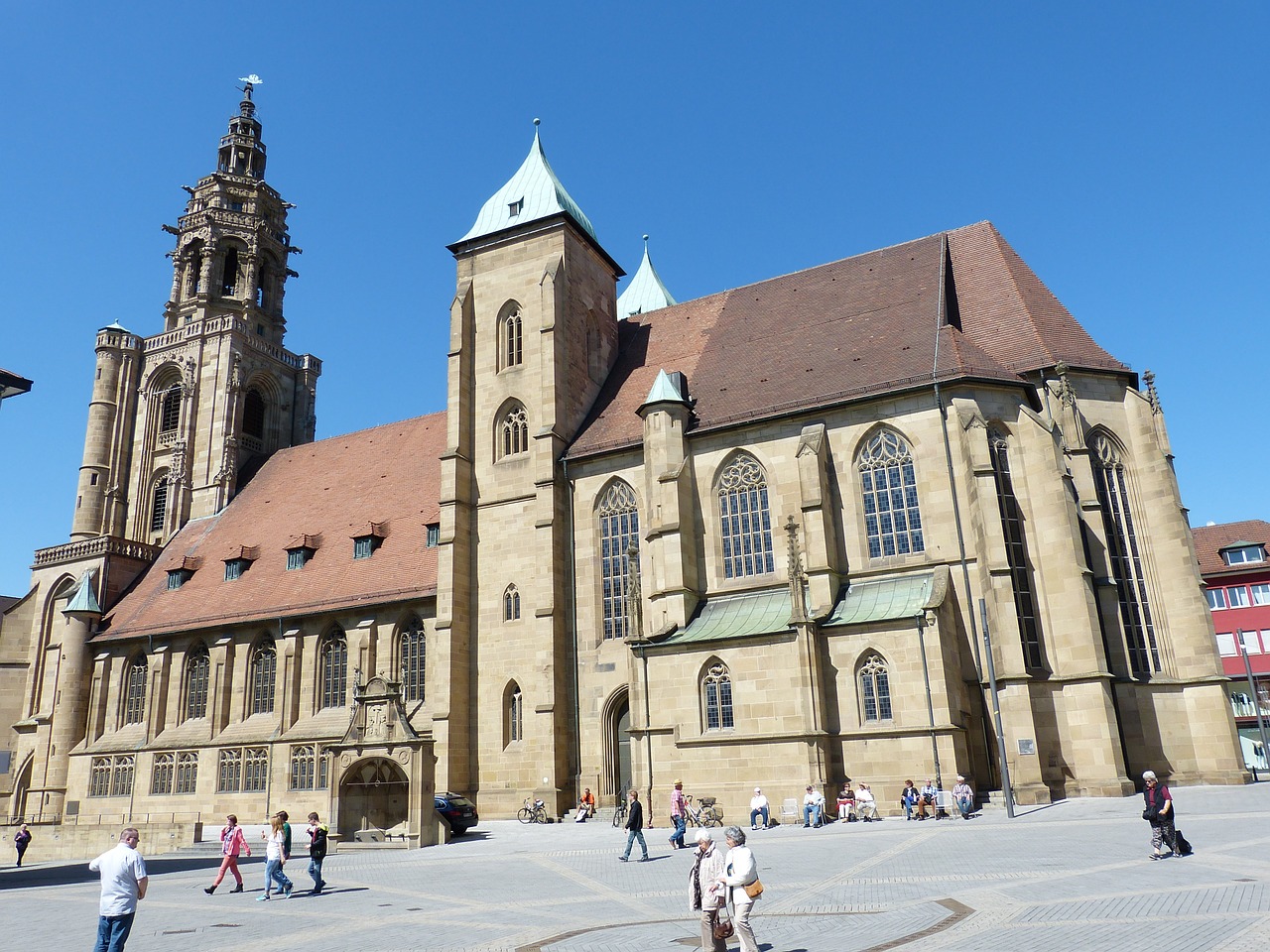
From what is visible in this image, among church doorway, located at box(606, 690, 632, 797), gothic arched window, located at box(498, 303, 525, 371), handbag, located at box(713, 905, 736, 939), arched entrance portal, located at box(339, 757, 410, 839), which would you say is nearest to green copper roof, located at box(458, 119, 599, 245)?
gothic arched window, located at box(498, 303, 525, 371)

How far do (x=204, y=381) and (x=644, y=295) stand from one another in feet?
75.4

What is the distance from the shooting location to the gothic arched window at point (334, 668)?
39656 mm

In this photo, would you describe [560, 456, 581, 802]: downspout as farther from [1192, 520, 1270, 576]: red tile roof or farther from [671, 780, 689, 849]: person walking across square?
[1192, 520, 1270, 576]: red tile roof

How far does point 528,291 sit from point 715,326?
7.25 meters

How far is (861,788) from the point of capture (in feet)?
85.8

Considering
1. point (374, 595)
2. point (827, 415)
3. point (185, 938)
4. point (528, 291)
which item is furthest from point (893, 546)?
point (185, 938)

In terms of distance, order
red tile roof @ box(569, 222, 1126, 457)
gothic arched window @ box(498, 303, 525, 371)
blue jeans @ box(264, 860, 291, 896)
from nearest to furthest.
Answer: blue jeans @ box(264, 860, 291, 896), red tile roof @ box(569, 222, 1126, 457), gothic arched window @ box(498, 303, 525, 371)

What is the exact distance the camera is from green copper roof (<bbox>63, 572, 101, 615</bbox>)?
152ft

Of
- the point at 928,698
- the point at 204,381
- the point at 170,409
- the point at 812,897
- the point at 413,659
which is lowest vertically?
the point at 812,897

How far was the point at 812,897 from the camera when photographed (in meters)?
13.9

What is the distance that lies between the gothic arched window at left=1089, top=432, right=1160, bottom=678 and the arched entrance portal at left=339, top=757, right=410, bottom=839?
20.7m

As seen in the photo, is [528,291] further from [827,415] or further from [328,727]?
[328,727]

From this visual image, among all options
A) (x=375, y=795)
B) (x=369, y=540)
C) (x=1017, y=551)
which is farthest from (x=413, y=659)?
(x=1017, y=551)

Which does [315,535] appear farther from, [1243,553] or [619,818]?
[1243,553]
